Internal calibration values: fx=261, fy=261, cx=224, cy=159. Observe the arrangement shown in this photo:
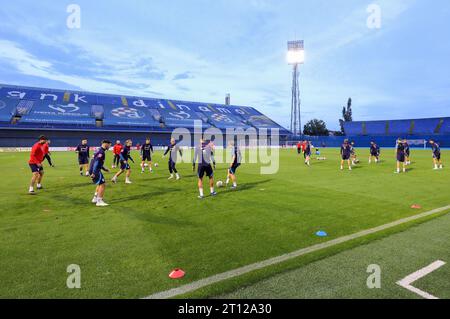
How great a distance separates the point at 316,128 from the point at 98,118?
69.8 meters

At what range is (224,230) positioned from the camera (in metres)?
5.91

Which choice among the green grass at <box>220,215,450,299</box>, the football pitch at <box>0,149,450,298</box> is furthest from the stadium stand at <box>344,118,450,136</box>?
the green grass at <box>220,215,450,299</box>

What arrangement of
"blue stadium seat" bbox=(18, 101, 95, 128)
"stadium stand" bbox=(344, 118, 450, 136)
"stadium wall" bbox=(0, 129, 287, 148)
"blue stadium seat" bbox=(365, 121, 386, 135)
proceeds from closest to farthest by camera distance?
"stadium wall" bbox=(0, 129, 287, 148) < "blue stadium seat" bbox=(18, 101, 95, 128) < "stadium stand" bbox=(344, 118, 450, 136) < "blue stadium seat" bbox=(365, 121, 386, 135)

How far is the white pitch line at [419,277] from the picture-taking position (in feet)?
11.2

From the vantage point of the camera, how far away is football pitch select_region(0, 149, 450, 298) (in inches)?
147

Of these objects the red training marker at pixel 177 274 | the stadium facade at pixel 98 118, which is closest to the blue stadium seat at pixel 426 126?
the stadium facade at pixel 98 118

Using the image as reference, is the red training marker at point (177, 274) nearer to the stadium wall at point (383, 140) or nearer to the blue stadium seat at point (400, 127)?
the stadium wall at point (383, 140)

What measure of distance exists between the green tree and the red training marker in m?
93.5

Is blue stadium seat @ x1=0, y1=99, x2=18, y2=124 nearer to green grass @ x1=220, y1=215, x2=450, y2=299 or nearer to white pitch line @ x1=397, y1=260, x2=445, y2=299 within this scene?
green grass @ x1=220, y1=215, x2=450, y2=299

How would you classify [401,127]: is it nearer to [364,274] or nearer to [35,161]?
[364,274]

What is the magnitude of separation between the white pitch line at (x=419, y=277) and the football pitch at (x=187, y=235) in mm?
105

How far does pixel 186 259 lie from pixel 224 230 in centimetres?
157

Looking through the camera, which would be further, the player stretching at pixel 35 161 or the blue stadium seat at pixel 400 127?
the blue stadium seat at pixel 400 127

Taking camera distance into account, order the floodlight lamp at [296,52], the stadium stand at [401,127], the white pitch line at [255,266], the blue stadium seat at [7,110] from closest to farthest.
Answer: the white pitch line at [255,266]
the blue stadium seat at [7,110]
the floodlight lamp at [296,52]
the stadium stand at [401,127]
